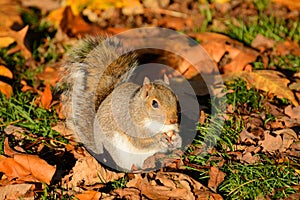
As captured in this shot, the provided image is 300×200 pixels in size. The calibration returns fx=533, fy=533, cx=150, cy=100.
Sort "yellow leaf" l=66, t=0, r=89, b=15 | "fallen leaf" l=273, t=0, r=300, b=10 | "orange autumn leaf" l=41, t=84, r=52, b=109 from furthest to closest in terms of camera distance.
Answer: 1. "yellow leaf" l=66, t=0, r=89, b=15
2. "fallen leaf" l=273, t=0, r=300, b=10
3. "orange autumn leaf" l=41, t=84, r=52, b=109

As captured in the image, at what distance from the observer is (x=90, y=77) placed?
3.55 metres

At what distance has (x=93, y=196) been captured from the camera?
2996mm

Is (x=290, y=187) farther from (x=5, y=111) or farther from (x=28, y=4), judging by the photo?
(x=28, y=4)

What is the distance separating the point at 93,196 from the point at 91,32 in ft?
7.54

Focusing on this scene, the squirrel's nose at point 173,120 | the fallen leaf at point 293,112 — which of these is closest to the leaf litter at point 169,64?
the fallen leaf at point 293,112

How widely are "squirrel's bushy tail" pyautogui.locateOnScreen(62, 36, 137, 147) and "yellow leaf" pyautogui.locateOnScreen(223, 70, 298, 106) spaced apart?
940 mm

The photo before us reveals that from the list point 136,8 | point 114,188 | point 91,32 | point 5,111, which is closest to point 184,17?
point 136,8

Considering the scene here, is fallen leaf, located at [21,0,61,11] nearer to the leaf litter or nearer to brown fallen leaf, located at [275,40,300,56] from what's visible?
the leaf litter

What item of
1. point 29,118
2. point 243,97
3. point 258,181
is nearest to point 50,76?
point 29,118

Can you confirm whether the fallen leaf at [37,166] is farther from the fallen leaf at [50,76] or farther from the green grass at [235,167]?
the fallen leaf at [50,76]

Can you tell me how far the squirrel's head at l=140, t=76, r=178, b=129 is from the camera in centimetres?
308

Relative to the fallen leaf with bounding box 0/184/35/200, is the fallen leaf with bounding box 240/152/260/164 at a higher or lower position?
higher

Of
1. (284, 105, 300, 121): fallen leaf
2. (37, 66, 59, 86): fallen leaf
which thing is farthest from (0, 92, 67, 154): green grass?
(284, 105, 300, 121): fallen leaf

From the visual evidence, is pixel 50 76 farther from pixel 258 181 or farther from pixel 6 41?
pixel 258 181
